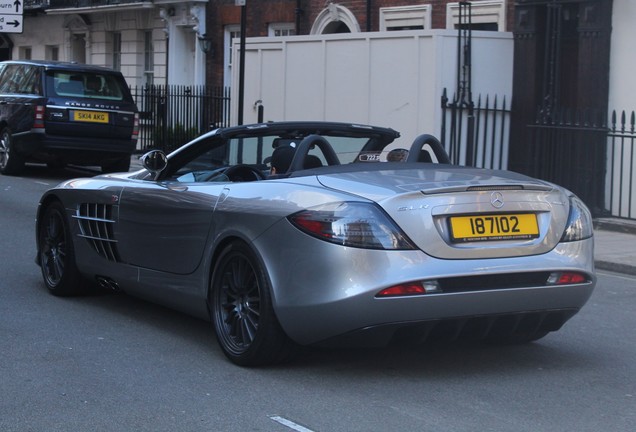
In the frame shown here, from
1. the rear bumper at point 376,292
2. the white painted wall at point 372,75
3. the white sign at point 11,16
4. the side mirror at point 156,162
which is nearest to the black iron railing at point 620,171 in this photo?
the white painted wall at point 372,75

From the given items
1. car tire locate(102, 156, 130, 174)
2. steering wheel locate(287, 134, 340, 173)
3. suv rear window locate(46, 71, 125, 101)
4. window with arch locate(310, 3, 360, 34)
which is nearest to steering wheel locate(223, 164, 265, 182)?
steering wheel locate(287, 134, 340, 173)

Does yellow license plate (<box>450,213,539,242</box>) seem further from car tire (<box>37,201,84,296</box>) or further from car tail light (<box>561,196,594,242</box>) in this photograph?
car tire (<box>37,201,84,296</box>)

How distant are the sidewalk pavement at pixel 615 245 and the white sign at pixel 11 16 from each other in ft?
53.7

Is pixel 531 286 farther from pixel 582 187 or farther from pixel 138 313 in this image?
pixel 582 187

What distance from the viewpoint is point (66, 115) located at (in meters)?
19.0

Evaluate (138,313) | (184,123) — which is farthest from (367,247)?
(184,123)

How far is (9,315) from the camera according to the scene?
7832 mm

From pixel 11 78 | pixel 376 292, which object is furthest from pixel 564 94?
pixel 376 292

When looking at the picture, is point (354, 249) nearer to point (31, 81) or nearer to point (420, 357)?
point (420, 357)

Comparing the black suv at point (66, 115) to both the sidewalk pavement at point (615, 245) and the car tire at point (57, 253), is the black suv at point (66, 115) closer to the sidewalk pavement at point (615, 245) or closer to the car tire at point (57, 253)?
the sidewalk pavement at point (615, 245)

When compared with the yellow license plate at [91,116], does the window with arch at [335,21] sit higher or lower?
higher

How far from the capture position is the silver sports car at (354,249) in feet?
18.8

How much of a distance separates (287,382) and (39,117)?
14.0 meters

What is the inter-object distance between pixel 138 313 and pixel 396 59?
1007 cm
